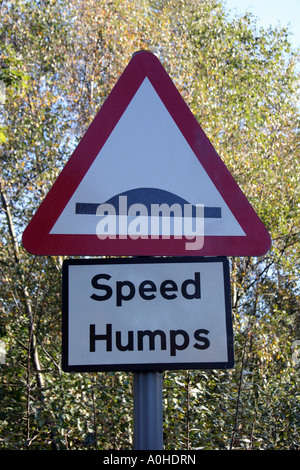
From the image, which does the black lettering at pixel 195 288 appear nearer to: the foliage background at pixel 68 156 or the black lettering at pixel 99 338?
the black lettering at pixel 99 338

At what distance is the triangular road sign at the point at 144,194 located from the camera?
170cm

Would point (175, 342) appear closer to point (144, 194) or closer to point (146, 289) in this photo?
point (146, 289)

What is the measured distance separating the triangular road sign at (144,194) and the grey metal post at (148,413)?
358 millimetres

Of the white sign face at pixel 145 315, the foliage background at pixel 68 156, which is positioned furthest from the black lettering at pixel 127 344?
the foliage background at pixel 68 156

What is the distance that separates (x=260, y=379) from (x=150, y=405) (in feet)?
12.7

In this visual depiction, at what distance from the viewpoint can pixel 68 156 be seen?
7.91 m

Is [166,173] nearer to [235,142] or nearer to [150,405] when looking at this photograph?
[150,405]

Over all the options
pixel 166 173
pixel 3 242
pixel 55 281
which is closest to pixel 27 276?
pixel 55 281

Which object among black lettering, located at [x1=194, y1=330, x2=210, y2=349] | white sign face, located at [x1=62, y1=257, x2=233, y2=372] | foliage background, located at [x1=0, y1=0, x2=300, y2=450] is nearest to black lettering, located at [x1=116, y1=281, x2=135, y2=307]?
white sign face, located at [x1=62, y1=257, x2=233, y2=372]

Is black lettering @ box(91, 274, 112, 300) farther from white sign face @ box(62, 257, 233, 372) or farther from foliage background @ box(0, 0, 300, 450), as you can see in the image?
foliage background @ box(0, 0, 300, 450)

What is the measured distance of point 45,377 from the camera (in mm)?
5871

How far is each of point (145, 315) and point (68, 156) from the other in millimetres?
6471

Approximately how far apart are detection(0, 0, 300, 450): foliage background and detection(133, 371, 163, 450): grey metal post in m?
2.59

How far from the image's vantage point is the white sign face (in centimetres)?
163
